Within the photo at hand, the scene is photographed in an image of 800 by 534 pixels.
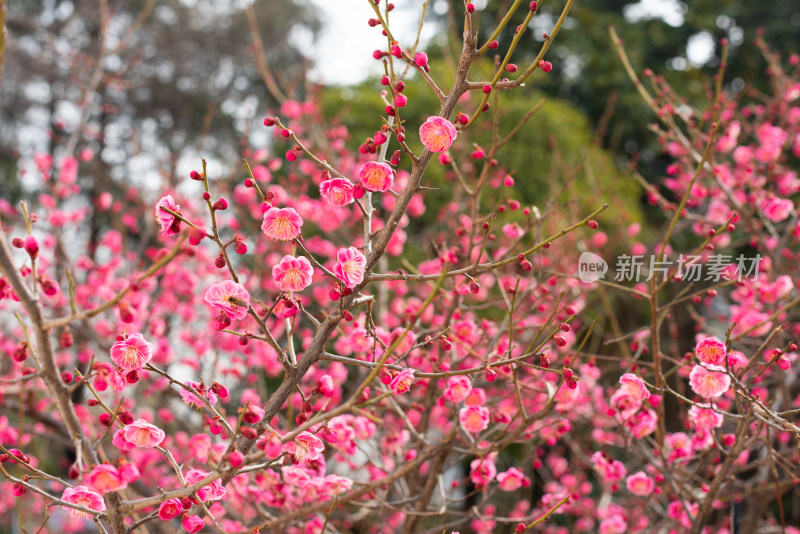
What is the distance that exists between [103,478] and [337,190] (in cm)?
69

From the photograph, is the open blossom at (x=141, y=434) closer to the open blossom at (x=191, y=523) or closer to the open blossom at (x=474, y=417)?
the open blossom at (x=191, y=523)

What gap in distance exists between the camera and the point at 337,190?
127 cm

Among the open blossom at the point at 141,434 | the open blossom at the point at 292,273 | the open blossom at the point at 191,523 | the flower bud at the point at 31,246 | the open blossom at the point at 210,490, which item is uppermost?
the flower bud at the point at 31,246

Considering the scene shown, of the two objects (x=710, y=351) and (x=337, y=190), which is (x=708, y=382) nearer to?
(x=710, y=351)

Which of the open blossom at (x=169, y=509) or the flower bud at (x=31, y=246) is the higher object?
the flower bud at (x=31, y=246)

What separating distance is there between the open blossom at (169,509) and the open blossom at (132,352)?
0.91 ft

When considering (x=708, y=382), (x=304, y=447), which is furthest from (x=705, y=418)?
(x=304, y=447)

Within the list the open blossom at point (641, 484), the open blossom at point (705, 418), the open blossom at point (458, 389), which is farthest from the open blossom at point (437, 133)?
the open blossom at point (641, 484)

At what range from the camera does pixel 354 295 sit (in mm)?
1285

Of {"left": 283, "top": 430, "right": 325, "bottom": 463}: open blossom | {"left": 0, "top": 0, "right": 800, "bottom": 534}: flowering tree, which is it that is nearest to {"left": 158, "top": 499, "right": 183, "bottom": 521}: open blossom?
{"left": 0, "top": 0, "right": 800, "bottom": 534}: flowering tree

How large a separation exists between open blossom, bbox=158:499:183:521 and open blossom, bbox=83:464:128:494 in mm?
197

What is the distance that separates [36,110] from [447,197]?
7.40 m

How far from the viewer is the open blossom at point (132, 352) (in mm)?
1192

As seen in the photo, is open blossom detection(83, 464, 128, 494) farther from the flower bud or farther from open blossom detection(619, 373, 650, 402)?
open blossom detection(619, 373, 650, 402)
